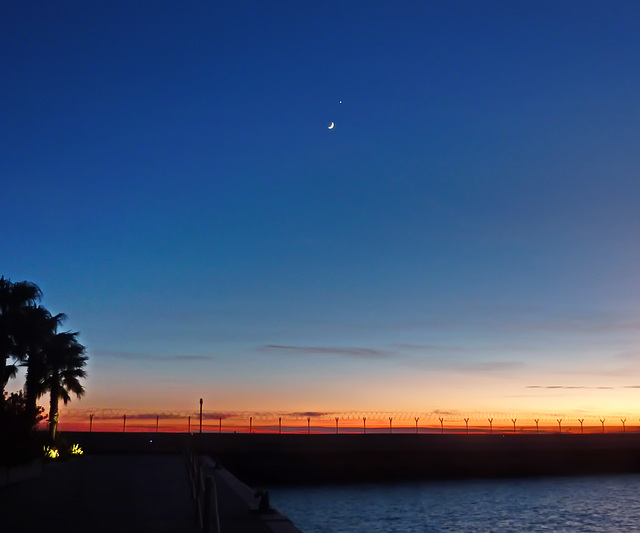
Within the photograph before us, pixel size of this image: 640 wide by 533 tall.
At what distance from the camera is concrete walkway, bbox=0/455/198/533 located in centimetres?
1767


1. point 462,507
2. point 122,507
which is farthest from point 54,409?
point 122,507

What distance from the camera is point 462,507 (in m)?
49.6

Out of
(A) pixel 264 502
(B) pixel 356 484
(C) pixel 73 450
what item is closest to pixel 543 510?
(B) pixel 356 484

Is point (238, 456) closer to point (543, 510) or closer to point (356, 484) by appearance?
point (356, 484)

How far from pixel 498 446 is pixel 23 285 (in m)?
63.6

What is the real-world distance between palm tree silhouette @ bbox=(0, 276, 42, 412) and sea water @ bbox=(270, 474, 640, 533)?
1946 centimetres

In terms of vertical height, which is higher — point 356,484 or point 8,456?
point 8,456

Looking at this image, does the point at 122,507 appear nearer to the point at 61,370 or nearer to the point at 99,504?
the point at 99,504

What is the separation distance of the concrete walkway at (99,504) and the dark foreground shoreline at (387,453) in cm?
4005

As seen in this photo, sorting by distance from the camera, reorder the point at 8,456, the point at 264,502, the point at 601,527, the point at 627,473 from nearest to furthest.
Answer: the point at 264,502 → the point at 8,456 → the point at 601,527 → the point at 627,473

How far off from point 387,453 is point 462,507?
3492 centimetres

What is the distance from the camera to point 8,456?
95.9ft

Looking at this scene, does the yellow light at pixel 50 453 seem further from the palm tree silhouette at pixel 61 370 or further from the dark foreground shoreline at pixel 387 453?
A: the dark foreground shoreline at pixel 387 453

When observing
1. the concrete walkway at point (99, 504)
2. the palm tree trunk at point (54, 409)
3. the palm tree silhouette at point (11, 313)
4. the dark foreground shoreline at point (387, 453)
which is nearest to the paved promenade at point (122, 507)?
the concrete walkway at point (99, 504)
